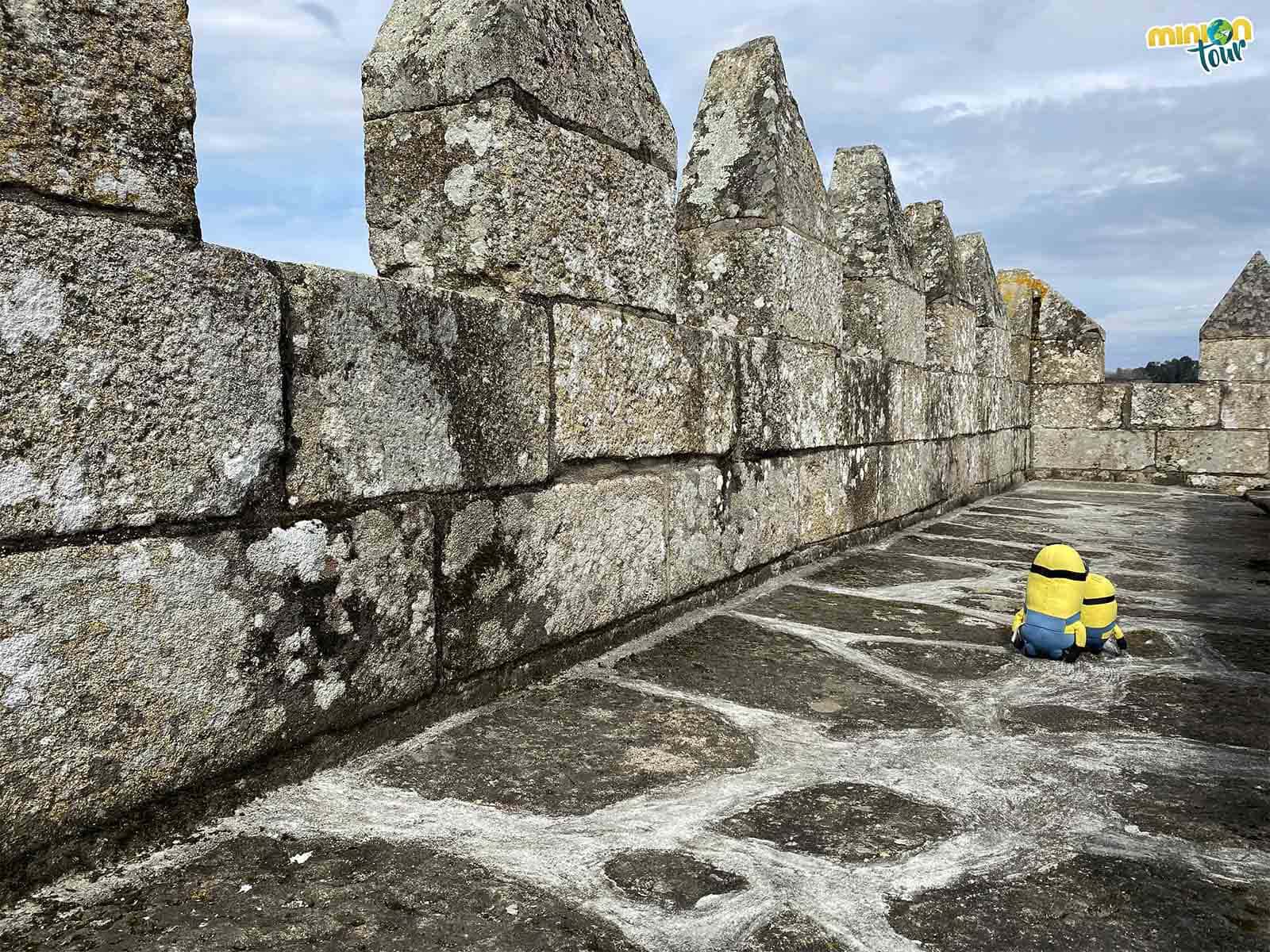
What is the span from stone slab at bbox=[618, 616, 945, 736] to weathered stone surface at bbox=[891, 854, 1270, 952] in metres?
0.72

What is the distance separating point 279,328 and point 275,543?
1.41 feet

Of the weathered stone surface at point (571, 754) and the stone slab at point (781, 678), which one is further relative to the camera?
the stone slab at point (781, 678)

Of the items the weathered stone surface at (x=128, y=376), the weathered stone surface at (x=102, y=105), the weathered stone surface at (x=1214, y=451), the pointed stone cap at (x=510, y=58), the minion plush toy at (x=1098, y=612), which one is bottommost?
the minion plush toy at (x=1098, y=612)

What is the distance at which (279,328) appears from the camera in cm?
185

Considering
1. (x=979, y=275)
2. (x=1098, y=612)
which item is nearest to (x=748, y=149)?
(x=1098, y=612)

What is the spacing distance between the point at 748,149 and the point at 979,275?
13.7 ft

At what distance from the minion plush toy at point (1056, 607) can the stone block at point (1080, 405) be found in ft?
26.1

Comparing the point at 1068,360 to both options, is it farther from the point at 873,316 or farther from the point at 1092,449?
the point at 873,316

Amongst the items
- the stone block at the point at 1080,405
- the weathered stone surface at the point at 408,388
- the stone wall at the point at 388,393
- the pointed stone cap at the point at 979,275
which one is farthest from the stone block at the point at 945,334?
the weathered stone surface at the point at 408,388

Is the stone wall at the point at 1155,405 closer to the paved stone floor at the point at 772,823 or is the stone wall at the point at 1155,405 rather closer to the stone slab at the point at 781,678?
the paved stone floor at the point at 772,823

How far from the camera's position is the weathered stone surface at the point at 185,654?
1460 mm

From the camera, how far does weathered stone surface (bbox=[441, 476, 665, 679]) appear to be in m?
2.32

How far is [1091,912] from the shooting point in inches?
55.1

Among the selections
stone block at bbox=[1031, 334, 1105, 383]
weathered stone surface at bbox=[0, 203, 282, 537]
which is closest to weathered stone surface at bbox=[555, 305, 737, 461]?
weathered stone surface at bbox=[0, 203, 282, 537]
